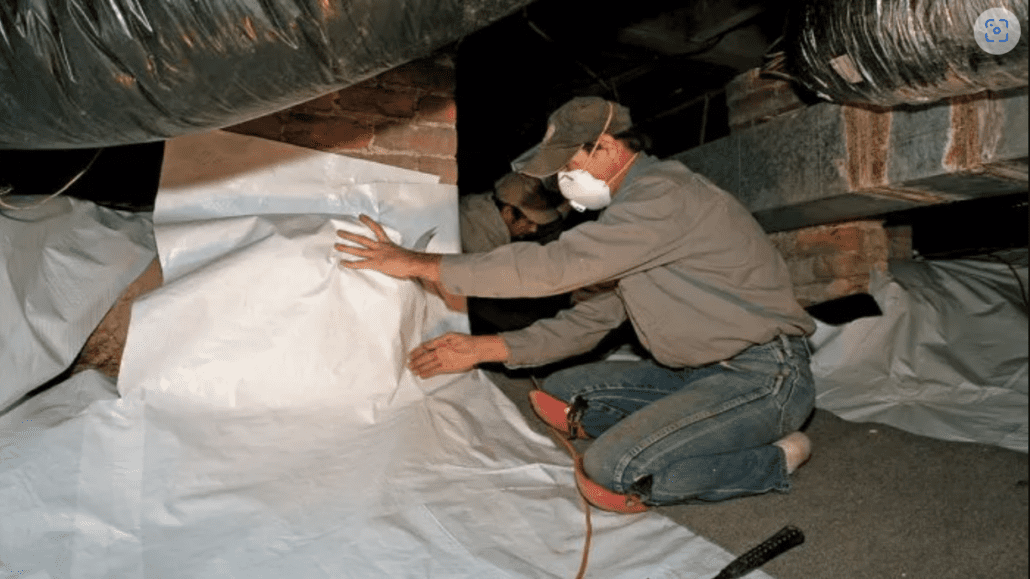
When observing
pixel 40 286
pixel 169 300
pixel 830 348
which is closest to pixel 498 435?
pixel 169 300

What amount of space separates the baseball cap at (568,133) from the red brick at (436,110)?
1.08 ft

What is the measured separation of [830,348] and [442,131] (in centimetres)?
182

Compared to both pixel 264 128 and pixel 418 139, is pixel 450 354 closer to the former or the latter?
pixel 418 139

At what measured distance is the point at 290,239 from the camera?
149cm

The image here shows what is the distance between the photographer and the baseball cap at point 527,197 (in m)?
2.71

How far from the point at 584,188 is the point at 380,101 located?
0.63 m

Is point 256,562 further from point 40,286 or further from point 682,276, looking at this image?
point 682,276

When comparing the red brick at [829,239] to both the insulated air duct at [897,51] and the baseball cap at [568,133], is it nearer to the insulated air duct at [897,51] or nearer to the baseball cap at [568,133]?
the insulated air duct at [897,51]

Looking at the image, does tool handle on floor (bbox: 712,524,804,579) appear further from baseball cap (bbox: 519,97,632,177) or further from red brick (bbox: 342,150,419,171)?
red brick (bbox: 342,150,419,171)

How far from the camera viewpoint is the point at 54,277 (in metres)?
1.45

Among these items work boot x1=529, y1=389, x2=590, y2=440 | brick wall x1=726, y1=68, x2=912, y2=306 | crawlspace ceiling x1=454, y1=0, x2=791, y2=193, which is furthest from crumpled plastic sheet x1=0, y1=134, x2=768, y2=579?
brick wall x1=726, y1=68, x2=912, y2=306

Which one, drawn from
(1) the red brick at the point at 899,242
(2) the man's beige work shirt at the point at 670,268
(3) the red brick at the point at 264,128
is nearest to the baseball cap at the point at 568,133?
(2) the man's beige work shirt at the point at 670,268

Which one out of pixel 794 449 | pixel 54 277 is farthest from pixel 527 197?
pixel 54 277

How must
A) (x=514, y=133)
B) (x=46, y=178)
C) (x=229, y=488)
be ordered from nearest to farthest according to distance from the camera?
(x=229, y=488) → (x=46, y=178) → (x=514, y=133)
